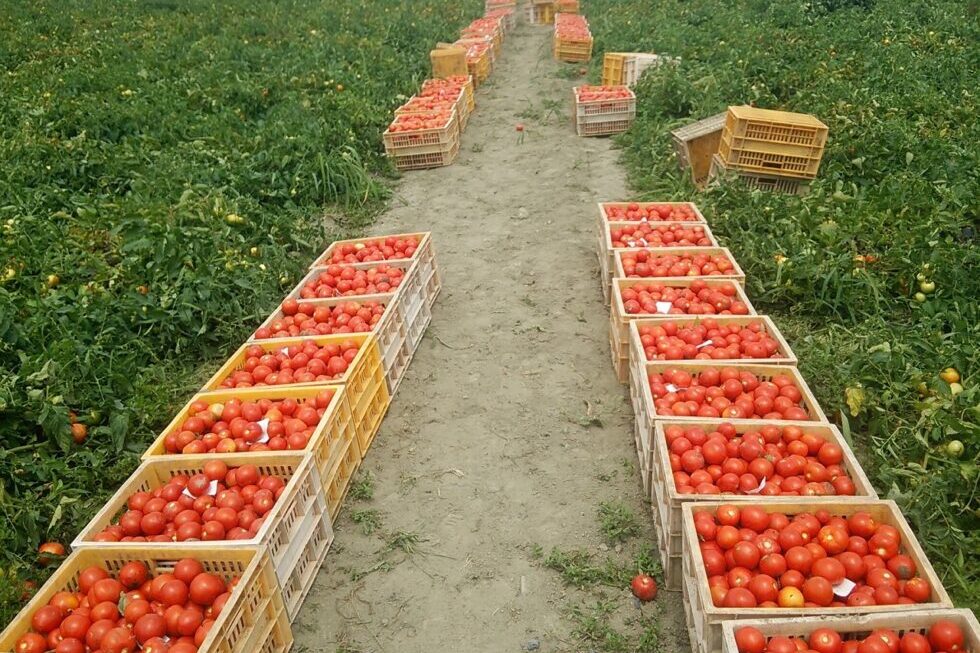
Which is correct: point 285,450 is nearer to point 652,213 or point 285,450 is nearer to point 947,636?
point 947,636

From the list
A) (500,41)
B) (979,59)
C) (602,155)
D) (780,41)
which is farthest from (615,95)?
(500,41)

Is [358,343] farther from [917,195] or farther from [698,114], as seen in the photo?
[698,114]

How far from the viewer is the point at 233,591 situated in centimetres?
320

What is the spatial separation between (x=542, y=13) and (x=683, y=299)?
23.4 m

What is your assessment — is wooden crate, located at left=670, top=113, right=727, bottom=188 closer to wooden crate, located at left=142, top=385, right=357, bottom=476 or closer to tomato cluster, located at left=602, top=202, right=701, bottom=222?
tomato cluster, located at left=602, top=202, right=701, bottom=222

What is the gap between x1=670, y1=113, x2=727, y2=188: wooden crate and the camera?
892 centimetres

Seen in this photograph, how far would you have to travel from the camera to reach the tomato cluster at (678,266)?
5977 millimetres

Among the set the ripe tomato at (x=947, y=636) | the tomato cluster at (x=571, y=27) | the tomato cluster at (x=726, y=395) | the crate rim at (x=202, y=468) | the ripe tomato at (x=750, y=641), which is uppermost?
the tomato cluster at (x=571, y=27)

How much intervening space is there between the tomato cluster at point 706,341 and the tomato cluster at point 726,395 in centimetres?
23

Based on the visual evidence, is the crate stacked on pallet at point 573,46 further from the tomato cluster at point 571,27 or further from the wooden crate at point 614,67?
the wooden crate at point 614,67

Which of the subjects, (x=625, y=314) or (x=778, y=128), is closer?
(x=625, y=314)

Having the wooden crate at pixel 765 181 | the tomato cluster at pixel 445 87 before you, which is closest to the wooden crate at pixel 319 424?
the wooden crate at pixel 765 181

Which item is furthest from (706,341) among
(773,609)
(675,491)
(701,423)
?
(773,609)

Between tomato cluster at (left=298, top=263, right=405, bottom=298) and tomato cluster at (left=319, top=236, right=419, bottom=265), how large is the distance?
0.29m
